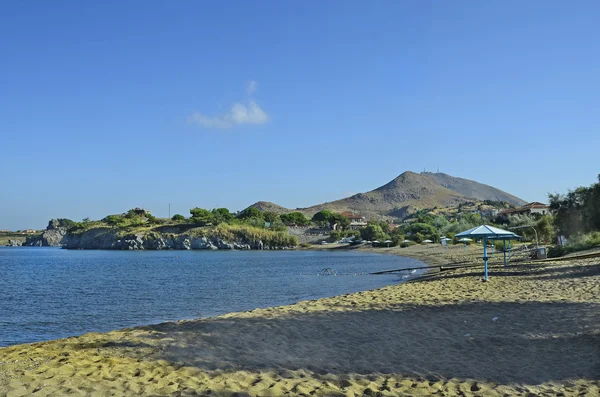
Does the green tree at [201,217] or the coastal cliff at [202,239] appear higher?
the green tree at [201,217]

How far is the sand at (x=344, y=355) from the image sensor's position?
6891 millimetres

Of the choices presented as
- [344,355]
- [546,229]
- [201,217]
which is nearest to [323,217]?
[201,217]

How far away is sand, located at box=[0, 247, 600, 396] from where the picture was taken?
6891mm

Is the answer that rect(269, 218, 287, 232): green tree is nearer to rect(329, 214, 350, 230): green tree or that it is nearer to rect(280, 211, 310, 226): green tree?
rect(280, 211, 310, 226): green tree

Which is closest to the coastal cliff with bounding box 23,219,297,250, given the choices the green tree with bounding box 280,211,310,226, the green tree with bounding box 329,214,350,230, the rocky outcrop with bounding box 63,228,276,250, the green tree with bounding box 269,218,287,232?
the rocky outcrop with bounding box 63,228,276,250

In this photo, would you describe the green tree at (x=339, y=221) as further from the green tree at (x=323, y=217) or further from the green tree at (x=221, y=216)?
the green tree at (x=221, y=216)

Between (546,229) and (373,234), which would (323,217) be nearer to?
(373,234)

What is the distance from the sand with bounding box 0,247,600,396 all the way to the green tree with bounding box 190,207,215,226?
134 meters

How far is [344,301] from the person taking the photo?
643 inches

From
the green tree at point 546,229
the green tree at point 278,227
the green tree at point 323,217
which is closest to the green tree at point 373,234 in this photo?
the green tree at point 278,227

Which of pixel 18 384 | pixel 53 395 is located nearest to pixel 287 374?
pixel 53 395

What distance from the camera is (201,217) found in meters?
147

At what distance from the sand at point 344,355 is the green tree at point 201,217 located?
13400 cm

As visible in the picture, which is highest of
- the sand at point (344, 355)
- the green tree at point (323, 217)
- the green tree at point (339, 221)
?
the green tree at point (323, 217)
